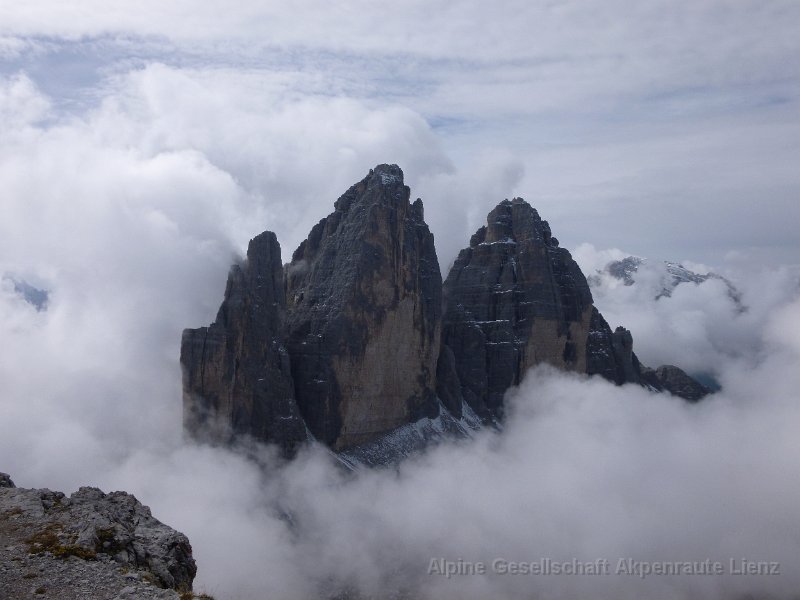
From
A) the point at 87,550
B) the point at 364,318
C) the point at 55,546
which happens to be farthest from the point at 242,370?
the point at 87,550

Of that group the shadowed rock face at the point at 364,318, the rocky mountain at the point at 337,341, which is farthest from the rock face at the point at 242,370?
the shadowed rock face at the point at 364,318

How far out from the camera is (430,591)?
133 m

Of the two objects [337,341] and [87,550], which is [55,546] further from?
[337,341]

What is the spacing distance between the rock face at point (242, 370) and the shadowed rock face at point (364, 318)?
12.4m

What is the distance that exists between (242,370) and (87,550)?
347 feet

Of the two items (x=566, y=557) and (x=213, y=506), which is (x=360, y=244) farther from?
(x=566, y=557)

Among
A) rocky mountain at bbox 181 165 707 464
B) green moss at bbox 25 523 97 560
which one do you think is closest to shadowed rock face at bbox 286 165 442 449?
rocky mountain at bbox 181 165 707 464

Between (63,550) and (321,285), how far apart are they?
435ft

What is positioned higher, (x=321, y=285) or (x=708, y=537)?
(x=321, y=285)

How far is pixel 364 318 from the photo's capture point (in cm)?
16938

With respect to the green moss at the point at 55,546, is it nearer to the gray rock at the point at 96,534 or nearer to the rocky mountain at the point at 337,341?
the gray rock at the point at 96,534

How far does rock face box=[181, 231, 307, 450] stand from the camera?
143 meters

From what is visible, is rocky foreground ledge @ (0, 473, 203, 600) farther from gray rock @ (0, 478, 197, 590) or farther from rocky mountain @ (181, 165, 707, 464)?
rocky mountain @ (181, 165, 707, 464)

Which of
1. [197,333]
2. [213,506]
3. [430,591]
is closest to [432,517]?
[430,591]
